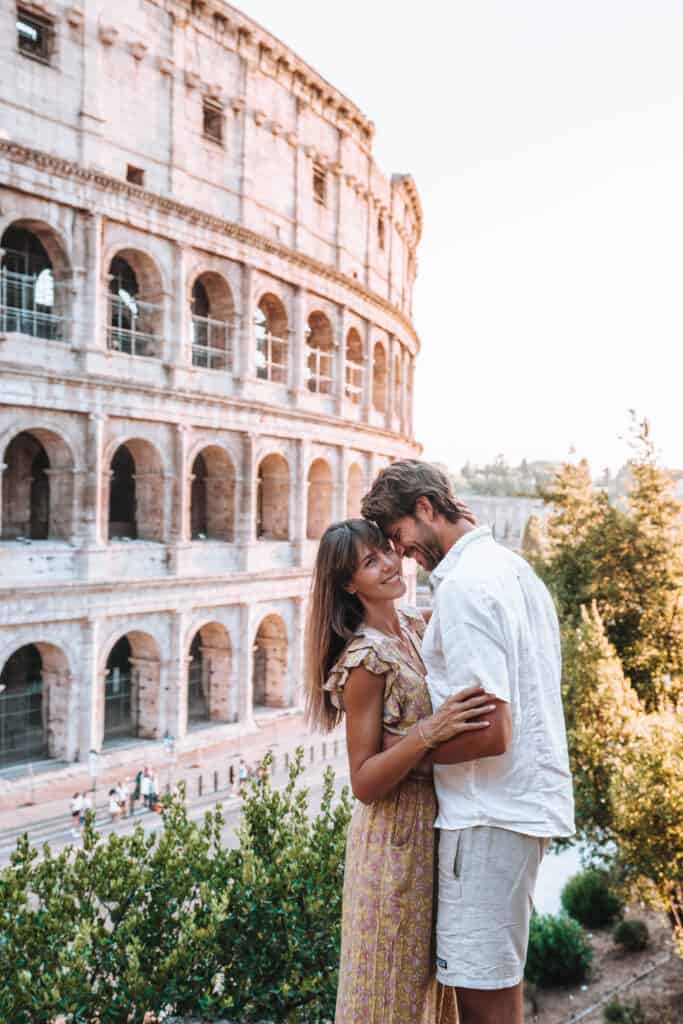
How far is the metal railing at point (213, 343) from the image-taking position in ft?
74.0

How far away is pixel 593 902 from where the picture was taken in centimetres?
1647

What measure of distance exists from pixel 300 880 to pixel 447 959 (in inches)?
173

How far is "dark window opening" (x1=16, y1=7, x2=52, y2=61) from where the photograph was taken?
59.9 feet

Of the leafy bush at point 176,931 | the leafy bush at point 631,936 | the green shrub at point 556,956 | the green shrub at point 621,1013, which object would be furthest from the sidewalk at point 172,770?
the leafy bush at point 176,931

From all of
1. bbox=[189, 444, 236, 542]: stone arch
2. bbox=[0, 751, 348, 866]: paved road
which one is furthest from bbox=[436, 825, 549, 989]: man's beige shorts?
bbox=[189, 444, 236, 542]: stone arch

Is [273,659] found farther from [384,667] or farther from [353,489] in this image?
[384,667]

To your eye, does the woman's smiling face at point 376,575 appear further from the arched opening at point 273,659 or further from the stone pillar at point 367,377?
the stone pillar at point 367,377

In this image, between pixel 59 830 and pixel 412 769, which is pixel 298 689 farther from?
pixel 412 769

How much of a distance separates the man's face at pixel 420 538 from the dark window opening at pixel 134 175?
19.0 meters

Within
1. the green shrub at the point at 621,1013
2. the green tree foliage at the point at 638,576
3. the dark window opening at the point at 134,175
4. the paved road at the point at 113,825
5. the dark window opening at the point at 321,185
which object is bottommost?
the green shrub at the point at 621,1013

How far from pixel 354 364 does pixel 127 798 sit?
15.6 metres

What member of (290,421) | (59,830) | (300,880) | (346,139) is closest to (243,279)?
(290,421)

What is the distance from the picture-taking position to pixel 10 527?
768 inches

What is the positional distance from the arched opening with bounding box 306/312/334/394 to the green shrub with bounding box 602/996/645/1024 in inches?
712
